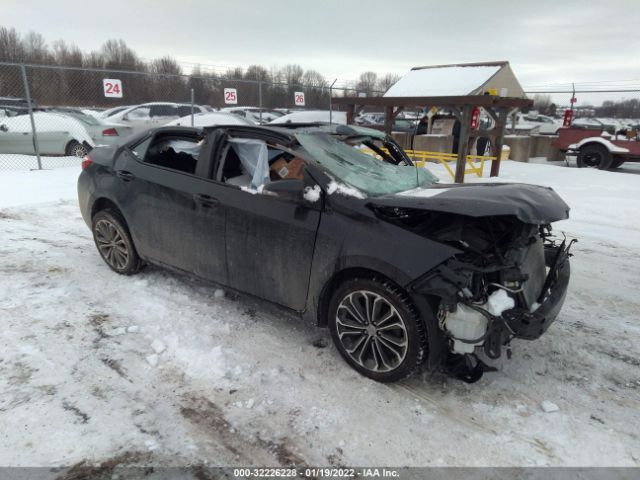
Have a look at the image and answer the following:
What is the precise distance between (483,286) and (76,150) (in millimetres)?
12245

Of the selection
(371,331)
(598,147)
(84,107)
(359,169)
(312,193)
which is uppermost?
(84,107)

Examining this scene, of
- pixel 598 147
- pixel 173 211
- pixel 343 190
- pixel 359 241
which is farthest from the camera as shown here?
pixel 598 147

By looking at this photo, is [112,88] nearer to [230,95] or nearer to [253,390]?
[230,95]

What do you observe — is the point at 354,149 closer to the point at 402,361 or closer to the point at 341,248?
the point at 341,248

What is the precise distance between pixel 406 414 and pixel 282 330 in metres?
1.31

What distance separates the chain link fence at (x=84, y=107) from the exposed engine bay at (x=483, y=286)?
405 centimetres

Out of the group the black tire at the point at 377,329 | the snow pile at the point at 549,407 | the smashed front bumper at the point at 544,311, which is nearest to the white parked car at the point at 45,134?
the black tire at the point at 377,329

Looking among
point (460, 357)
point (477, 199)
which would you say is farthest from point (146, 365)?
point (477, 199)

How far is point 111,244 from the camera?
4.66m

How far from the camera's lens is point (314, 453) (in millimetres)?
2482

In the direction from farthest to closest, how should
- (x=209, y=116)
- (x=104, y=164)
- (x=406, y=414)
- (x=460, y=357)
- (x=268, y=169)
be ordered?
(x=209, y=116) < (x=104, y=164) < (x=268, y=169) < (x=460, y=357) < (x=406, y=414)

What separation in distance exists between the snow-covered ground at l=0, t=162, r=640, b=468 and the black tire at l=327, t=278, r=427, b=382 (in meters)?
0.14

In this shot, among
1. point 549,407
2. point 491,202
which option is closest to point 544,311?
point 549,407

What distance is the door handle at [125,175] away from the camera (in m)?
4.32
